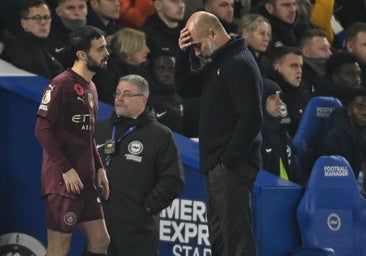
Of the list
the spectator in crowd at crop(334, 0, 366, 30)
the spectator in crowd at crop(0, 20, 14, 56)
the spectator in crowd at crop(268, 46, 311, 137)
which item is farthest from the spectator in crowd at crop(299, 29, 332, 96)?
the spectator in crowd at crop(0, 20, 14, 56)

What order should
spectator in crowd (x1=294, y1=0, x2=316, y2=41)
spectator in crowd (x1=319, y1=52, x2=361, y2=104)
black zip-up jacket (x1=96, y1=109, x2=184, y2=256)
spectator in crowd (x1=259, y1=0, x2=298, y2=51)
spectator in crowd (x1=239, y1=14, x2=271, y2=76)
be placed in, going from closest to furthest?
black zip-up jacket (x1=96, y1=109, x2=184, y2=256) < spectator in crowd (x1=239, y1=14, x2=271, y2=76) < spectator in crowd (x1=319, y1=52, x2=361, y2=104) < spectator in crowd (x1=259, y1=0, x2=298, y2=51) < spectator in crowd (x1=294, y1=0, x2=316, y2=41)

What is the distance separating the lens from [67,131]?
6.99 metres

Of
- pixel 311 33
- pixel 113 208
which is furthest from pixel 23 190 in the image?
pixel 311 33

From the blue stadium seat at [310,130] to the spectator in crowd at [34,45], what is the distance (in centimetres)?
205

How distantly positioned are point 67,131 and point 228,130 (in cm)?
114

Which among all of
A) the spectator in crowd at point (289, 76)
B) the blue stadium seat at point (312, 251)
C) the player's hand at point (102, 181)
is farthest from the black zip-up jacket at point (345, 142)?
the player's hand at point (102, 181)

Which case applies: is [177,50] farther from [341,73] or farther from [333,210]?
[333,210]

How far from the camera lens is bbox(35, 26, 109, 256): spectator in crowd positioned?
6.89 m

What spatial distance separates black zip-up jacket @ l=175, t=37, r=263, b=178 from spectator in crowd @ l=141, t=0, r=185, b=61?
124 inches

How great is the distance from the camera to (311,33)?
1088cm

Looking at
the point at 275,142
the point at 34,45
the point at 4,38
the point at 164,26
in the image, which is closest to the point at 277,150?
the point at 275,142

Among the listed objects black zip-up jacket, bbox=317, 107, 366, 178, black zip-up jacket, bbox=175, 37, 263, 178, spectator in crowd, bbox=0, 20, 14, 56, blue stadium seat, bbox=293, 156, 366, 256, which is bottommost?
blue stadium seat, bbox=293, 156, 366, 256

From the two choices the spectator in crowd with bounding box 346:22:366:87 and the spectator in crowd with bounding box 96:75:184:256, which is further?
the spectator in crowd with bounding box 346:22:366:87

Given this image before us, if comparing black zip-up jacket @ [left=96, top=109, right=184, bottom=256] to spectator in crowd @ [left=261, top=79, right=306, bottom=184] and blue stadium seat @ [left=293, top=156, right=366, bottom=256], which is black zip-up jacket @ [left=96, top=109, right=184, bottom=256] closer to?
blue stadium seat @ [left=293, top=156, right=366, bottom=256]
